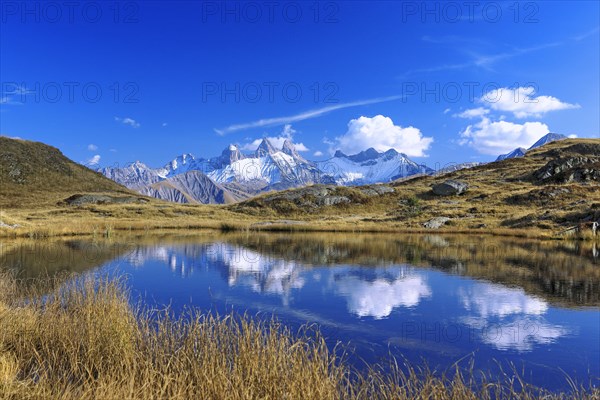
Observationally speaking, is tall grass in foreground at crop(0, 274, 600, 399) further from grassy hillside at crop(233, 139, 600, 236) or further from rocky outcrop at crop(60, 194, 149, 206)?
rocky outcrop at crop(60, 194, 149, 206)

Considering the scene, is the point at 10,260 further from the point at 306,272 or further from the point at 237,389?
the point at 237,389

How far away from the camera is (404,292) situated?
2270cm

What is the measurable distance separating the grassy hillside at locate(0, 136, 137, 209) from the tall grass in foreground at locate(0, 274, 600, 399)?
119445 millimetres

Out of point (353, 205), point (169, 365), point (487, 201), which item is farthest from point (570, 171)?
point (169, 365)

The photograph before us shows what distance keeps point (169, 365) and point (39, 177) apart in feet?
544

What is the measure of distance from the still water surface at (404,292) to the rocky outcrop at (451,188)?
61907 mm

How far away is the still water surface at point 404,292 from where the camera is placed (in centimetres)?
1364

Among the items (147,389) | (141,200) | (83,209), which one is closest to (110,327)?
(147,389)

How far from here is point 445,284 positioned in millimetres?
24938

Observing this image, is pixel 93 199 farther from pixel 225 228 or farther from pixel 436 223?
pixel 436 223

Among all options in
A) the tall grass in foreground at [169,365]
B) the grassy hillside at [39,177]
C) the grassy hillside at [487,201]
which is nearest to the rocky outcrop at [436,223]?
the grassy hillside at [487,201]

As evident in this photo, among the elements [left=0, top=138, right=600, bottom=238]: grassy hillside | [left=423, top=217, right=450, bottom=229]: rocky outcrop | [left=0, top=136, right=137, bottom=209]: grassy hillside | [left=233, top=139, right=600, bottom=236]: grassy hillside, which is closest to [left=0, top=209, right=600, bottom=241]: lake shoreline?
[left=0, top=138, right=600, bottom=238]: grassy hillside

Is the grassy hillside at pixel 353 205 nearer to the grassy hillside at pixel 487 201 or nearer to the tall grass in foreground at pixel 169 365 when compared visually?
the grassy hillside at pixel 487 201

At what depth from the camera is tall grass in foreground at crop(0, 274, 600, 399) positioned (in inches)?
293
